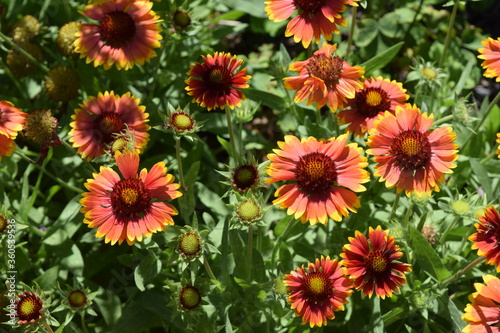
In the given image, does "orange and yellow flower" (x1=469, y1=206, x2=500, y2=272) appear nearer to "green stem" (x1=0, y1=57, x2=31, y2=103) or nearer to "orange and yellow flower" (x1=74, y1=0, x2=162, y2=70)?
"orange and yellow flower" (x1=74, y1=0, x2=162, y2=70)

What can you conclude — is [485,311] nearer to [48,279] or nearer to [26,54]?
[48,279]

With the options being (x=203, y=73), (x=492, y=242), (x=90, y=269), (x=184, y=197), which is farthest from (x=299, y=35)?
(x=90, y=269)

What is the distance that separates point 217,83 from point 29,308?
1112mm

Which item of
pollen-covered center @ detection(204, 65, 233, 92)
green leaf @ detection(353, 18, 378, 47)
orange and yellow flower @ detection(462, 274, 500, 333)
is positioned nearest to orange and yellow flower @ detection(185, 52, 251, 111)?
pollen-covered center @ detection(204, 65, 233, 92)

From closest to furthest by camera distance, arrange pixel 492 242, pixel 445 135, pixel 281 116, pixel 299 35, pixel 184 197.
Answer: pixel 492 242
pixel 445 135
pixel 299 35
pixel 184 197
pixel 281 116

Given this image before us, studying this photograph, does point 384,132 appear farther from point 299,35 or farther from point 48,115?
point 48,115

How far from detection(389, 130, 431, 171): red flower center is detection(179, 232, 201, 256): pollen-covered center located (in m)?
0.80

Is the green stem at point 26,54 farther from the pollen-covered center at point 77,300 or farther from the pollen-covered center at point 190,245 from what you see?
the pollen-covered center at point 190,245

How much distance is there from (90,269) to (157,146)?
2.67 ft

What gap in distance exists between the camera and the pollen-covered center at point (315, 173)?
1.93 m

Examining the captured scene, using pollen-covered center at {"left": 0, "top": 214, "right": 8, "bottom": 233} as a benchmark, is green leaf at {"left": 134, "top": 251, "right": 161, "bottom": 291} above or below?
below

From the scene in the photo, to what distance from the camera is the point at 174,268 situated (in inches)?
100

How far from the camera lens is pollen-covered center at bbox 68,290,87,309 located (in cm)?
209

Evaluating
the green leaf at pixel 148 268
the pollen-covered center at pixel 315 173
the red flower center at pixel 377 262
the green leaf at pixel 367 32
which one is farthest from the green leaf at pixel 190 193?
the green leaf at pixel 367 32
